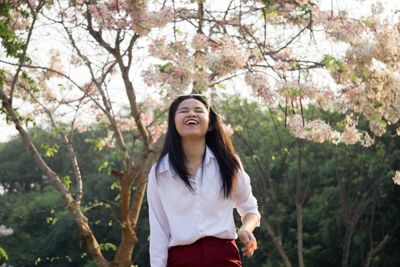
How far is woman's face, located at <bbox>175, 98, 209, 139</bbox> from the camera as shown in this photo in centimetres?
322

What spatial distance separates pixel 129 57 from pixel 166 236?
4.42 meters

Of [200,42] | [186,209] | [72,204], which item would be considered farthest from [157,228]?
[72,204]

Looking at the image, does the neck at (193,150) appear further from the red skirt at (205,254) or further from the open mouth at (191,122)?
the red skirt at (205,254)

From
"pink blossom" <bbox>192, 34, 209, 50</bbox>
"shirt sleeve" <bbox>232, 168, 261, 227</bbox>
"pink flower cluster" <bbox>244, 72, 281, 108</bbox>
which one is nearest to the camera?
"shirt sleeve" <bbox>232, 168, 261, 227</bbox>

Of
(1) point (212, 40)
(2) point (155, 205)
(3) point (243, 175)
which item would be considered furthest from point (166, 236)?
(1) point (212, 40)

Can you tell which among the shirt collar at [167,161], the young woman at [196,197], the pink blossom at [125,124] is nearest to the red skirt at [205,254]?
the young woman at [196,197]

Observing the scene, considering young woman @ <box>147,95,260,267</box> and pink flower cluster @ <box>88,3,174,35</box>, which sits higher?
pink flower cluster @ <box>88,3,174,35</box>

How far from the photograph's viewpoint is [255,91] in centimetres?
690

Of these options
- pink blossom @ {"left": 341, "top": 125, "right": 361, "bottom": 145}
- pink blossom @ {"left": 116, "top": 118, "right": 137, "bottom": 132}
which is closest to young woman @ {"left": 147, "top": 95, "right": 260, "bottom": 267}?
pink blossom @ {"left": 341, "top": 125, "right": 361, "bottom": 145}

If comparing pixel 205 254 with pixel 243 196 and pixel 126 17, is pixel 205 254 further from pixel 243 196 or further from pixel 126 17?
pixel 126 17

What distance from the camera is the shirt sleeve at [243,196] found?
3201 millimetres

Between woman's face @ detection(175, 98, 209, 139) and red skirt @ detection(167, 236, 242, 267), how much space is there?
400 mm

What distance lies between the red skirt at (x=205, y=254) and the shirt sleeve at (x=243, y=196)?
19 cm

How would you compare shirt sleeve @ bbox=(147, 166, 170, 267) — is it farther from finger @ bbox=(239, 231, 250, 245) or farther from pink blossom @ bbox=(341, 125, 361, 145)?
pink blossom @ bbox=(341, 125, 361, 145)
